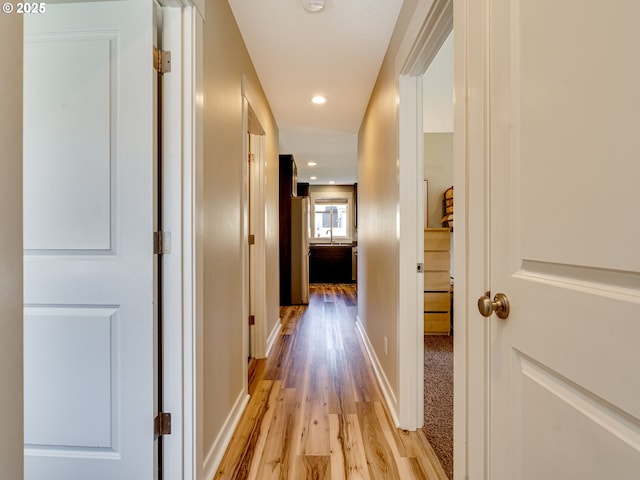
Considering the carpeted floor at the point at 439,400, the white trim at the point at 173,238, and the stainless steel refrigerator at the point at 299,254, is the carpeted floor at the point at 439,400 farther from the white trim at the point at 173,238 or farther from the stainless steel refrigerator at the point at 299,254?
the stainless steel refrigerator at the point at 299,254

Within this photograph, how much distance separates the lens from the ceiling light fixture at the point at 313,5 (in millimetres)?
1688

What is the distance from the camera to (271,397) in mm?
2139

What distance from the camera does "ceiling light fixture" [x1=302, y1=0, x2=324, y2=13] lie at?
169cm

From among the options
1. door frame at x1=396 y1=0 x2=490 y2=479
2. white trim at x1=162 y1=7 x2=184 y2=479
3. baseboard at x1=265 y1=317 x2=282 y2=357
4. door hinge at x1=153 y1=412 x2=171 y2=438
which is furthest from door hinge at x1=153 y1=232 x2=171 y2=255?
baseboard at x1=265 y1=317 x2=282 y2=357

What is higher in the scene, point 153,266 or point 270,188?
point 270,188

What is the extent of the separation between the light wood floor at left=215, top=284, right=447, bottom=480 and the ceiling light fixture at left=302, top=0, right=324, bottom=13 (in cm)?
231

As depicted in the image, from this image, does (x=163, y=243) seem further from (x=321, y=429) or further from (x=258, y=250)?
(x=258, y=250)

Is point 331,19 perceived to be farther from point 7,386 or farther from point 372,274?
point 7,386

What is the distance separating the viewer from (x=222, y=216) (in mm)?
1653

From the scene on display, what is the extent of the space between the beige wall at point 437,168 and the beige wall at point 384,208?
1.26 metres

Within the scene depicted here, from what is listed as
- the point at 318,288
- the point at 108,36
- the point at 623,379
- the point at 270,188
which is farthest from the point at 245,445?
the point at 318,288

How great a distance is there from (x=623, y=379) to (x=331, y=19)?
81.3 inches

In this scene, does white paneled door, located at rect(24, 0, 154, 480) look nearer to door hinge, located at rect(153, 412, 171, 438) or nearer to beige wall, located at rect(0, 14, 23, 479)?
door hinge, located at rect(153, 412, 171, 438)

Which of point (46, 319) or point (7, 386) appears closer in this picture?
point (7, 386)
